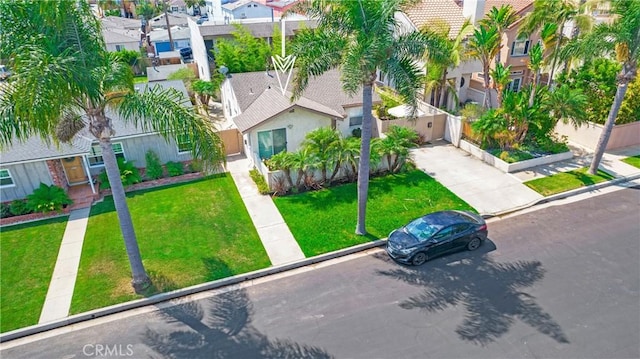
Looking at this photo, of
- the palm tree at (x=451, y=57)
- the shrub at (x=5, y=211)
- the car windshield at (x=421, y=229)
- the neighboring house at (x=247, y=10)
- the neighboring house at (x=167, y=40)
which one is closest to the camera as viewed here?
A: the car windshield at (x=421, y=229)

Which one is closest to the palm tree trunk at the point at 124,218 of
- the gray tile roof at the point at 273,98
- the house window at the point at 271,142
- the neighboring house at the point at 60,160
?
the neighboring house at the point at 60,160

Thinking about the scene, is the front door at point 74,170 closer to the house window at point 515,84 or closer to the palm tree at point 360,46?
the palm tree at point 360,46

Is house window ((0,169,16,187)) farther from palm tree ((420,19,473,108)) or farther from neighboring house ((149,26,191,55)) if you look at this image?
neighboring house ((149,26,191,55))

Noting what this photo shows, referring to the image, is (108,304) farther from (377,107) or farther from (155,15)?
(155,15)

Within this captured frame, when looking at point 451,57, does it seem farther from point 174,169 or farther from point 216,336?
point 216,336

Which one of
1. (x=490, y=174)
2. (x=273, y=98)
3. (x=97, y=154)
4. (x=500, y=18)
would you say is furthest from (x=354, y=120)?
(x=97, y=154)

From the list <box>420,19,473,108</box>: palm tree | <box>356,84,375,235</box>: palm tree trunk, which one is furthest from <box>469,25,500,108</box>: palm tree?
<box>356,84,375,235</box>: palm tree trunk
